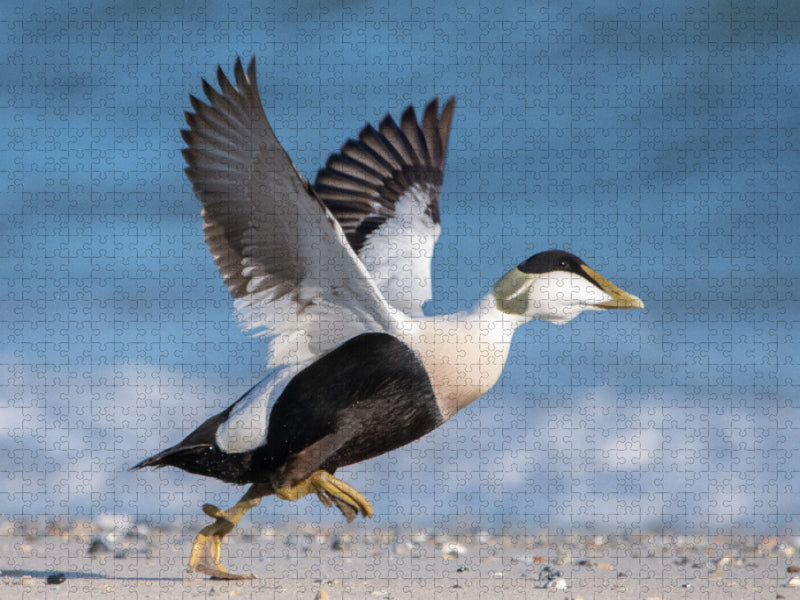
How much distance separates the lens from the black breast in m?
6.75

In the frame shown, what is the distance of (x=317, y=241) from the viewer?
666cm

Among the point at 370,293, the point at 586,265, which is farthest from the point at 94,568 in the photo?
the point at 586,265

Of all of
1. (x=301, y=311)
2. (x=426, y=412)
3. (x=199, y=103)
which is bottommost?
(x=426, y=412)

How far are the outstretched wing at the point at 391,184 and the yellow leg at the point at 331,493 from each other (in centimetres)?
210

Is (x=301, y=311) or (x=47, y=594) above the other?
(x=301, y=311)

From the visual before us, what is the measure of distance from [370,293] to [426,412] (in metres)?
0.79

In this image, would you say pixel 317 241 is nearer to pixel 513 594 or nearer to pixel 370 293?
pixel 370 293

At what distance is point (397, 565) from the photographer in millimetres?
7812

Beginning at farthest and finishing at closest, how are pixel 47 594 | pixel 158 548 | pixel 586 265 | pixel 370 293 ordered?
pixel 158 548, pixel 586 265, pixel 370 293, pixel 47 594

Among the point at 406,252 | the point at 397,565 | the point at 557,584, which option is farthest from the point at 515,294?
the point at 397,565

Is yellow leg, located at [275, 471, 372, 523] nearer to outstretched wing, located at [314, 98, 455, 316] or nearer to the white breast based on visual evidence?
the white breast

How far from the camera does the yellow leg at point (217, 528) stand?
7.38 m

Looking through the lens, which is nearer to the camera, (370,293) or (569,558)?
(370,293)

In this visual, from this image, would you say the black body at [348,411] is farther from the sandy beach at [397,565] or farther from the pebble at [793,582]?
the pebble at [793,582]
